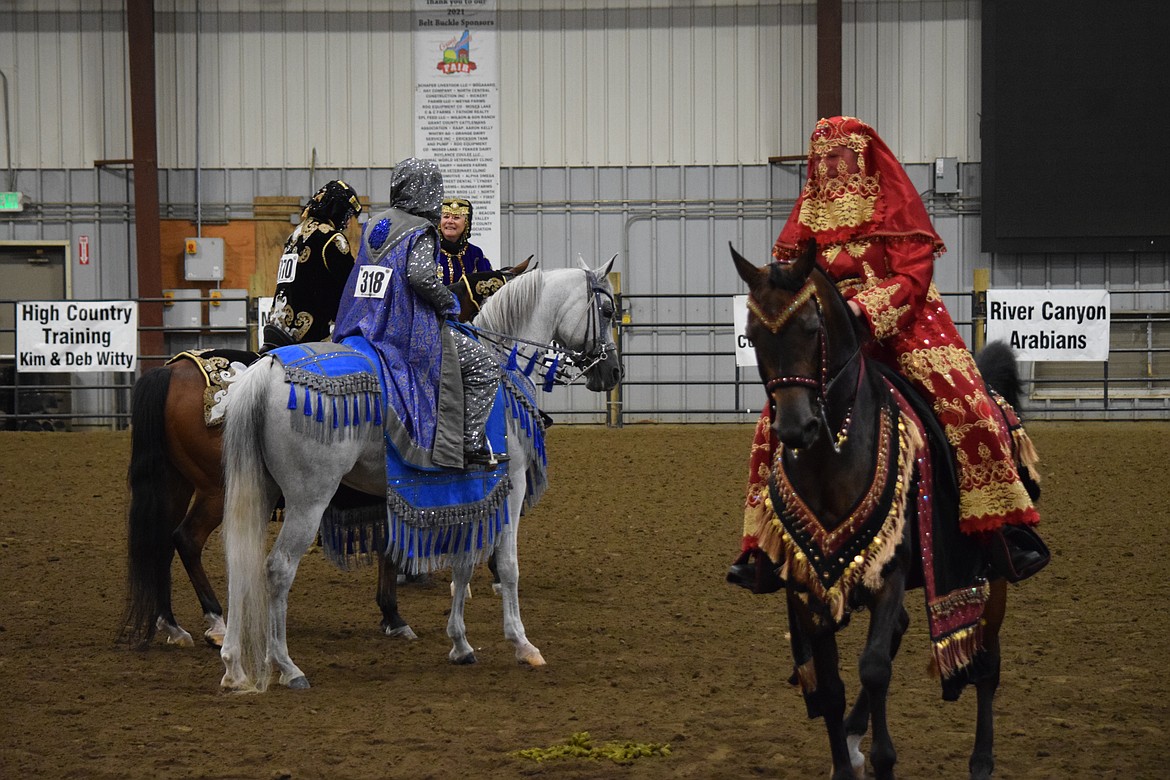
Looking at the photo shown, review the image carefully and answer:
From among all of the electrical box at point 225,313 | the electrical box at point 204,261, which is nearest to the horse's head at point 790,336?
the electrical box at point 225,313

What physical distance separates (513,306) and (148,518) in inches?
74.3

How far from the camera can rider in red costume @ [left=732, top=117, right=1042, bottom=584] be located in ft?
11.2

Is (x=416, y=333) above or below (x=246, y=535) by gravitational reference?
above

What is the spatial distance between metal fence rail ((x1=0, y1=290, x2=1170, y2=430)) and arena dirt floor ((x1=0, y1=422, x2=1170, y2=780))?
569 centimetres

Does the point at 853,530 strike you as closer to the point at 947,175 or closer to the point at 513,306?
the point at 513,306

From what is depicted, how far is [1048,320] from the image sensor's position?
40.8 ft

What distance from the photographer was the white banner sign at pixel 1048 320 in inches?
487

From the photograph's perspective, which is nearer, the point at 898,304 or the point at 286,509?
the point at 898,304

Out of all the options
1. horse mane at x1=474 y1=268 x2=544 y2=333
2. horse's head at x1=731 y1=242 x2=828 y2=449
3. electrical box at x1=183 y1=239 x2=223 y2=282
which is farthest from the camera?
electrical box at x1=183 y1=239 x2=223 y2=282

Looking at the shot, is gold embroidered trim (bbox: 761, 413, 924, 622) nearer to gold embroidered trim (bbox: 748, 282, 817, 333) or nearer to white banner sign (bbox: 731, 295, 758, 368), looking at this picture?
gold embroidered trim (bbox: 748, 282, 817, 333)

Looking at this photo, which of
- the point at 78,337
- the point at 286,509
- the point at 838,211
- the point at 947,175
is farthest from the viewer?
the point at 947,175

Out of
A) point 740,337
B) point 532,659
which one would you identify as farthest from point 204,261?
point 532,659

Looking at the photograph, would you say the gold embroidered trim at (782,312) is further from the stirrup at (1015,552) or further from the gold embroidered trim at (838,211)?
the stirrup at (1015,552)

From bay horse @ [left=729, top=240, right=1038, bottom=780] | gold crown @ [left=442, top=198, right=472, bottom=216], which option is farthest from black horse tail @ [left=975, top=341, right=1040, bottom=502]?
gold crown @ [left=442, top=198, right=472, bottom=216]
